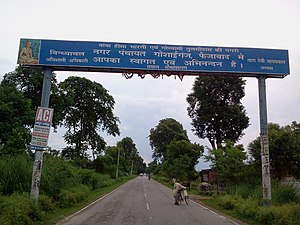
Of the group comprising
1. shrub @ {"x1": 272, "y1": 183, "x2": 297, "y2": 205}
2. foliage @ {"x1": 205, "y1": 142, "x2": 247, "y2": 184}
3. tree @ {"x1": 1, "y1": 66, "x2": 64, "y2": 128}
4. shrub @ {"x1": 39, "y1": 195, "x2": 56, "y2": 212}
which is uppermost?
tree @ {"x1": 1, "y1": 66, "x2": 64, "y2": 128}

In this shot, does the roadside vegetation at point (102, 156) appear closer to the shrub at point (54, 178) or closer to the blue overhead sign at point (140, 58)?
the shrub at point (54, 178)

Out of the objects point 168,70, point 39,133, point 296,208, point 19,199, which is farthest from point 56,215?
point 296,208

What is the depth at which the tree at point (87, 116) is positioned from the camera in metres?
42.2

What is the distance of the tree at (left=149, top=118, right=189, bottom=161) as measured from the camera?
242 ft

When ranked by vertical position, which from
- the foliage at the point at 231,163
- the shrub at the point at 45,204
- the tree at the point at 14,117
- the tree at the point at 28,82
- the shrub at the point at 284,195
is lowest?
the shrub at the point at 45,204

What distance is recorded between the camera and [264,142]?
14.3m

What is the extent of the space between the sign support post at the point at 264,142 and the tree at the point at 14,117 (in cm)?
1615

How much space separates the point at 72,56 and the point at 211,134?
89.7 ft

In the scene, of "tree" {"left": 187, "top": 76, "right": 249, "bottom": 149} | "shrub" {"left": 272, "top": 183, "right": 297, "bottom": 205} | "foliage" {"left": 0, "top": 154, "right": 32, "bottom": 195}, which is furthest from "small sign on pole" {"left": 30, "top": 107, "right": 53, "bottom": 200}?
"tree" {"left": 187, "top": 76, "right": 249, "bottom": 149}

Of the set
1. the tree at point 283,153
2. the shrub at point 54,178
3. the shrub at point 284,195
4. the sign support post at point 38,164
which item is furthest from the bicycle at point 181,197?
the sign support post at point 38,164

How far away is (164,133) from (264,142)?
199 ft

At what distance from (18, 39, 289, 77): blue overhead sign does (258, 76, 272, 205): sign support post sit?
0.79 metres

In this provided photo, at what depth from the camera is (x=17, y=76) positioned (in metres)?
30.9

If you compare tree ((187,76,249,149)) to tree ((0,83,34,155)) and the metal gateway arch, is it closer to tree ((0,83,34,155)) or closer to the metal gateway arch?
tree ((0,83,34,155))
